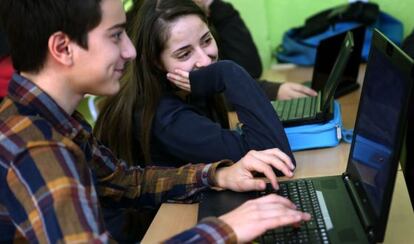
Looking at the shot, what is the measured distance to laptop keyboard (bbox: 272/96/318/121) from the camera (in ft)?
4.99

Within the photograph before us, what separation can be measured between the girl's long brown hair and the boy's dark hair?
523 millimetres

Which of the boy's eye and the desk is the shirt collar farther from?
the boy's eye

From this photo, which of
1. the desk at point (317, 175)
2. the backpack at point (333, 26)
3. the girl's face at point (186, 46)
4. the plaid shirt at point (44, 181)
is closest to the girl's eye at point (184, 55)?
the girl's face at point (186, 46)

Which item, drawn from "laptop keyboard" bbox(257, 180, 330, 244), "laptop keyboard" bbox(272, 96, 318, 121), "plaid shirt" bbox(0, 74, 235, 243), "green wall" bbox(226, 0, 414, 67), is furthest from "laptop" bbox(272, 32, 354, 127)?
"green wall" bbox(226, 0, 414, 67)

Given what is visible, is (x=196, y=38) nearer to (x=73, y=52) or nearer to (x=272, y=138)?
(x=272, y=138)

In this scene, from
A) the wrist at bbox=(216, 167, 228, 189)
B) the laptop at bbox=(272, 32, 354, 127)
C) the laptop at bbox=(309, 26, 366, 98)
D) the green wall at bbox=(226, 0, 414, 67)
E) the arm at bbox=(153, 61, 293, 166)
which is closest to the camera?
the wrist at bbox=(216, 167, 228, 189)

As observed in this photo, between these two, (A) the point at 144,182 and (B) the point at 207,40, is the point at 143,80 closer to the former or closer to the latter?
(B) the point at 207,40

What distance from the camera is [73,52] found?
981 mm

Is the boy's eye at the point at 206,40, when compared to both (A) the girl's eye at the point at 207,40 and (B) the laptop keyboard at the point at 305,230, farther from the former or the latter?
(B) the laptop keyboard at the point at 305,230

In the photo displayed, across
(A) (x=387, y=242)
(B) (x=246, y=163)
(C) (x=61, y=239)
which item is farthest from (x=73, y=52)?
(A) (x=387, y=242)

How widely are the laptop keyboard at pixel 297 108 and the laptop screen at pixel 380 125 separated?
1.26ft

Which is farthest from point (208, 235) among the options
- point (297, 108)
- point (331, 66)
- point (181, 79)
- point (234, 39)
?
point (234, 39)

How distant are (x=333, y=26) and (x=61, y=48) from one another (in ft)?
6.44

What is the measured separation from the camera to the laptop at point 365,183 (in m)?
0.84
